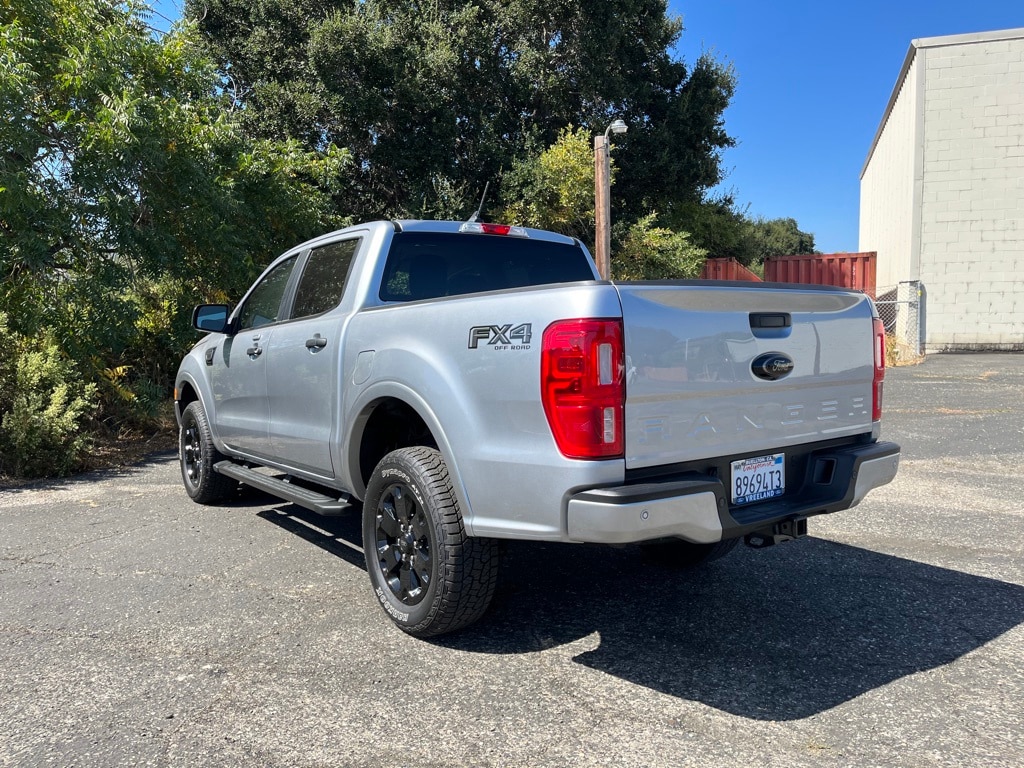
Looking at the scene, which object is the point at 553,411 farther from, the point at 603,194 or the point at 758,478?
the point at 603,194

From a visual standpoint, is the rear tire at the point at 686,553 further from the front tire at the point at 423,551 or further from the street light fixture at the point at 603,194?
the street light fixture at the point at 603,194

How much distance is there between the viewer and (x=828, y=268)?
25.0 meters

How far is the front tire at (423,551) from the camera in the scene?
3.11m

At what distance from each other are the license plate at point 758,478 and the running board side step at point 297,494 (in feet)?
6.45

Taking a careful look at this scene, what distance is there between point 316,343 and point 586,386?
1990mm

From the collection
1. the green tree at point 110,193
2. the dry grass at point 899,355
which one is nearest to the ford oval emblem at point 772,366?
the green tree at point 110,193

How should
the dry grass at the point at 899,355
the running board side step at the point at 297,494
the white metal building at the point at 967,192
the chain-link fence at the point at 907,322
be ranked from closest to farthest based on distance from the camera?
1. the running board side step at the point at 297,494
2. the dry grass at the point at 899,355
3. the white metal building at the point at 967,192
4. the chain-link fence at the point at 907,322

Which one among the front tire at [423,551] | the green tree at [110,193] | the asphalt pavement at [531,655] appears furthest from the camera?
the green tree at [110,193]

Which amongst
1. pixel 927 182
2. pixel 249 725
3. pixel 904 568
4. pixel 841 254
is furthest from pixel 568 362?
pixel 841 254

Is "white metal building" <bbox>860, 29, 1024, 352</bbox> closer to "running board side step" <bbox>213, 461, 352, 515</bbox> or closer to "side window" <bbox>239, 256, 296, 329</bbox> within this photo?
"side window" <bbox>239, 256, 296, 329</bbox>

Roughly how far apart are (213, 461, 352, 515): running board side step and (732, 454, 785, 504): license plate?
197 centimetres

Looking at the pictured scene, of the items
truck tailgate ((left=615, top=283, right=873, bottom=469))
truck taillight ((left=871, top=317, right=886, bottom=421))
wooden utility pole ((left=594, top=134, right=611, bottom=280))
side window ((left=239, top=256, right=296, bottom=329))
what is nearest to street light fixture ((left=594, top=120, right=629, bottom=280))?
wooden utility pole ((left=594, top=134, right=611, bottom=280))

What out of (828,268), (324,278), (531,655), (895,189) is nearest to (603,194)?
(324,278)

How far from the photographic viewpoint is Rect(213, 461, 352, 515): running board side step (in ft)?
12.8
